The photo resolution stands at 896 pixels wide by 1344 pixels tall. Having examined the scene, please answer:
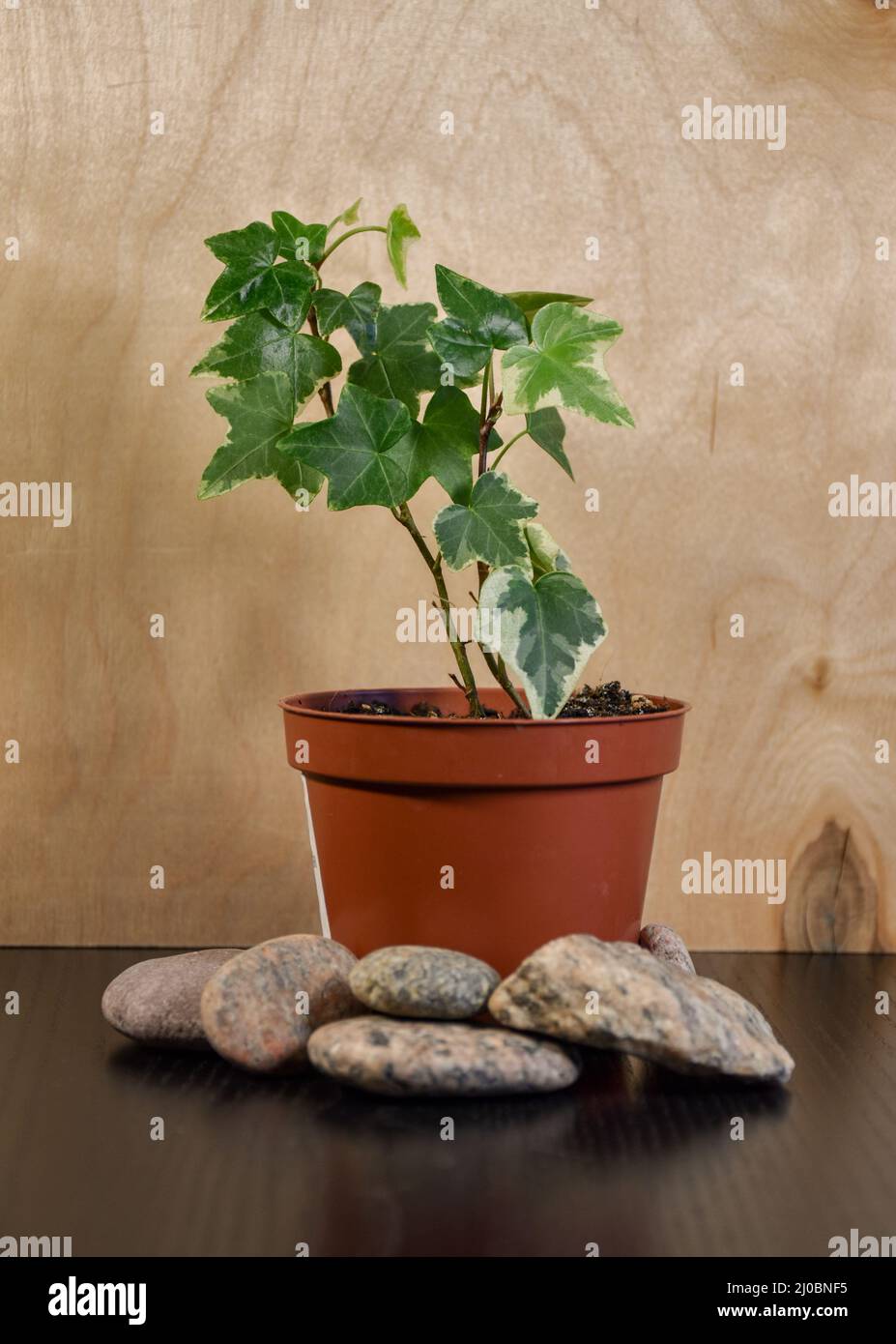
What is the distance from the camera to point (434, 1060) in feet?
2.43

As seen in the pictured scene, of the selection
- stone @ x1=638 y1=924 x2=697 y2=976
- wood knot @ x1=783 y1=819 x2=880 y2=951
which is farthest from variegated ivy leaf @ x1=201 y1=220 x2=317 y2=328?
wood knot @ x1=783 y1=819 x2=880 y2=951

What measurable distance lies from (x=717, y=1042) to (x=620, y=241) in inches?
29.4

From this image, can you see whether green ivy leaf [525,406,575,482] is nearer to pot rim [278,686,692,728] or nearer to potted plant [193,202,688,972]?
potted plant [193,202,688,972]

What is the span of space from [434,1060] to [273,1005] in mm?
132

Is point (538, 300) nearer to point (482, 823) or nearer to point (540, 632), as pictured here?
point (540, 632)

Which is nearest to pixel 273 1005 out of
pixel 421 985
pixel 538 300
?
pixel 421 985

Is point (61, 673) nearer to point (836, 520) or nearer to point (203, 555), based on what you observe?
point (203, 555)

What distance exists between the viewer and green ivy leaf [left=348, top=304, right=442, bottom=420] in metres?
0.94

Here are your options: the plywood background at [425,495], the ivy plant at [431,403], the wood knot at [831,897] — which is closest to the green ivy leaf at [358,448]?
the ivy plant at [431,403]

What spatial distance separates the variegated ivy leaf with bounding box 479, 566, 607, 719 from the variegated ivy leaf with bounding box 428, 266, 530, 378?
16cm

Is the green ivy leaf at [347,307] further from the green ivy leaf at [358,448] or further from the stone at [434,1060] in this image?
the stone at [434,1060]

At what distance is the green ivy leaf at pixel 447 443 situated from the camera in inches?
35.7

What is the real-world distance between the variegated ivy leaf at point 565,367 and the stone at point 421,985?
1.26ft

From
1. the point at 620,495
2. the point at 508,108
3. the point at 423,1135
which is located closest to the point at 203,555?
the point at 620,495
